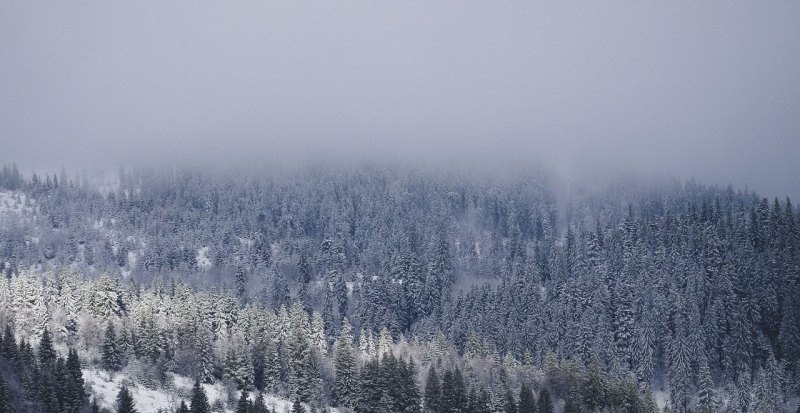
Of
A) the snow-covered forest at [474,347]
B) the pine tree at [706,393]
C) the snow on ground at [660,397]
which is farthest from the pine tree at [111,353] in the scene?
the pine tree at [706,393]

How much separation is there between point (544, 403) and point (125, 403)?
68.4 meters

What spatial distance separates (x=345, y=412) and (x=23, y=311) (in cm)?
6743

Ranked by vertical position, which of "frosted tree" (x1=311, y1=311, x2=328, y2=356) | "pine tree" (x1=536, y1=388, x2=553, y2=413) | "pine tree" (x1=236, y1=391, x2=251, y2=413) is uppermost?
"pine tree" (x1=236, y1=391, x2=251, y2=413)

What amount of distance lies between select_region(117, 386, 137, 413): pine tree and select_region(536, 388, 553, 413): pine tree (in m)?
66.2

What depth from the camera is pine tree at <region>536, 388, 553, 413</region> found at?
5197 inches

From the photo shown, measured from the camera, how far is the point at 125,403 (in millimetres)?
113938

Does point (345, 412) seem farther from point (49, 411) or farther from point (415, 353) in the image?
point (49, 411)

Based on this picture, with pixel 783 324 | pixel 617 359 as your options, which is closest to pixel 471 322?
pixel 617 359

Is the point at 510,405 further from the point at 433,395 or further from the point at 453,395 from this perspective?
the point at 433,395

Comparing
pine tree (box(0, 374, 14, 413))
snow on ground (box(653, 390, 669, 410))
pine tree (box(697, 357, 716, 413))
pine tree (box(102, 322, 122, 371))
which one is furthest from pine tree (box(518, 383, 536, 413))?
pine tree (box(0, 374, 14, 413))

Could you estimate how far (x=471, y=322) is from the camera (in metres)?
188

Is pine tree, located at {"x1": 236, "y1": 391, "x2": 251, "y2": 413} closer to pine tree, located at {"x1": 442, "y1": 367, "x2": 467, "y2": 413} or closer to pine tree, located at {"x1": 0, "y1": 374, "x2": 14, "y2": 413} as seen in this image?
pine tree, located at {"x1": 0, "y1": 374, "x2": 14, "y2": 413}

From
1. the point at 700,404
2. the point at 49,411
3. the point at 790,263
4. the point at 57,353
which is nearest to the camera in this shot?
the point at 49,411

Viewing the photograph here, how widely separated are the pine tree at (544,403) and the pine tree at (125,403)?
6621 cm
